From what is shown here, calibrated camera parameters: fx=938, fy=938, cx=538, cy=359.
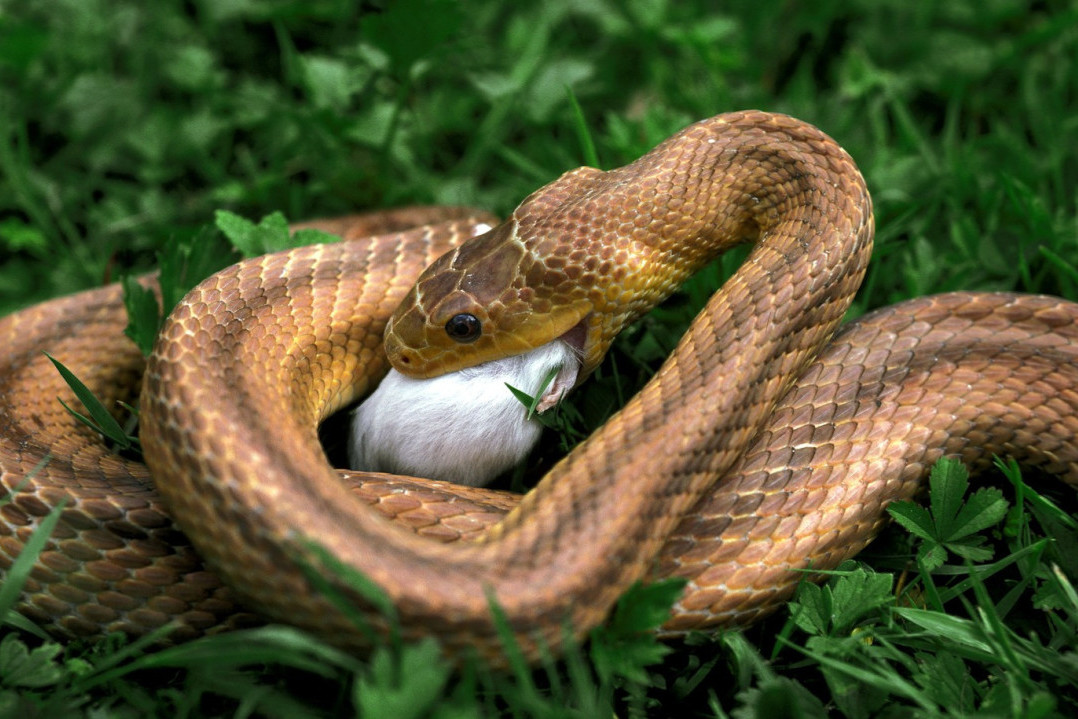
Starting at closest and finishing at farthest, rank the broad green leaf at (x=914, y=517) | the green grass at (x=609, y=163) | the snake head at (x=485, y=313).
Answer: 1. the green grass at (x=609, y=163)
2. the broad green leaf at (x=914, y=517)
3. the snake head at (x=485, y=313)

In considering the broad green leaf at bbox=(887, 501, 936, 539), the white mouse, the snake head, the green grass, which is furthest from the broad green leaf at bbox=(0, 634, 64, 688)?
the broad green leaf at bbox=(887, 501, 936, 539)

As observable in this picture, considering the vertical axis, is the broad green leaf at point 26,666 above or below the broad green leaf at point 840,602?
above

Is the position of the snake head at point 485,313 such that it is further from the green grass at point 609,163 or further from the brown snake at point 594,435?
the green grass at point 609,163

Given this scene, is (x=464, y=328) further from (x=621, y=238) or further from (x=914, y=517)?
(x=914, y=517)

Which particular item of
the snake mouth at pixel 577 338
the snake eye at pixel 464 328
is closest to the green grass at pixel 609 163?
the snake mouth at pixel 577 338

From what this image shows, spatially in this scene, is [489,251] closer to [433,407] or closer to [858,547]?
[433,407]

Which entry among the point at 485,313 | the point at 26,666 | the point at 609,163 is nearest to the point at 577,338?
the point at 485,313
